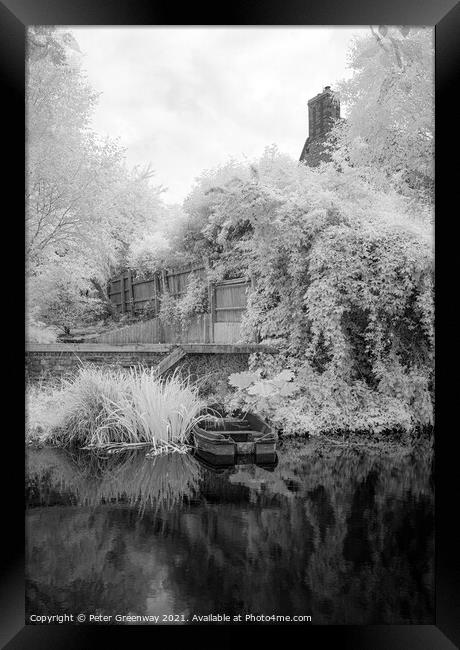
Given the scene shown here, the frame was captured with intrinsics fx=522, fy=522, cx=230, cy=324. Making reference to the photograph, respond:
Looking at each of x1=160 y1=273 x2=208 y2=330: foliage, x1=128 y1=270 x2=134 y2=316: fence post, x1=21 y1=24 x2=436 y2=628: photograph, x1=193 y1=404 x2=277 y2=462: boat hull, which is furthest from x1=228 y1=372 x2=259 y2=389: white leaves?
x1=128 y1=270 x2=134 y2=316: fence post

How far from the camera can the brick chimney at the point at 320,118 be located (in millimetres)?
3035

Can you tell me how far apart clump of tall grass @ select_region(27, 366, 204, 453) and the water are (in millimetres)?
150

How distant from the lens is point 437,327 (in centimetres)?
260

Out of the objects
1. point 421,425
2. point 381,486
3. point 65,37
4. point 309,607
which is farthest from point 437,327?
point 65,37

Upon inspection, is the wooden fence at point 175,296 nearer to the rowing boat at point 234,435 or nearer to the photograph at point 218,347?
the photograph at point 218,347

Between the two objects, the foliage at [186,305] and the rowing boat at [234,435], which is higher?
the foliage at [186,305]

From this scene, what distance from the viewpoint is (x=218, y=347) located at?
3.63 metres

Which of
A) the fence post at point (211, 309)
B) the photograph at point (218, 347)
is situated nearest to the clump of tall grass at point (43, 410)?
the photograph at point (218, 347)

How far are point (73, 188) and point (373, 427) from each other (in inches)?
95.5

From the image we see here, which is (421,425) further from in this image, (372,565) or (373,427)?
(372,565)

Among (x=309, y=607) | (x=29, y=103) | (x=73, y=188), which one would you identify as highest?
(x=29, y=103)

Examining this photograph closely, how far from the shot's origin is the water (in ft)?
7.99
